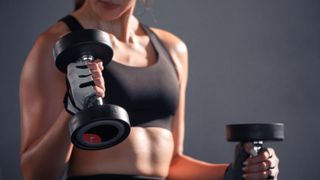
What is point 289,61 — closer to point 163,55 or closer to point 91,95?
point 163,55

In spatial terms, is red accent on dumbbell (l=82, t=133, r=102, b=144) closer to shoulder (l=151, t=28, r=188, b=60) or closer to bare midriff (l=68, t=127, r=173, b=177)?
bare midriff (l=68, t=127, r=173, b=177)

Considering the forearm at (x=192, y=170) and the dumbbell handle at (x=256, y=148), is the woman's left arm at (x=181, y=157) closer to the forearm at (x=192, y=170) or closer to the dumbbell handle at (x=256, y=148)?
the forearm at (x=192, y=170)

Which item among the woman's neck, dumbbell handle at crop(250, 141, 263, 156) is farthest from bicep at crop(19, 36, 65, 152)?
dumbbell handle at crop(250, 141, 263, 156)

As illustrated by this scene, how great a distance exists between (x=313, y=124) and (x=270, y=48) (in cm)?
32

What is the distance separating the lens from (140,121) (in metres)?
1.21

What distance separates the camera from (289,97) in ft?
7.02

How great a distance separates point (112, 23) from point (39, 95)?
279 millimetres

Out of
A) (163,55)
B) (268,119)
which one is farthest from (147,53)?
(268,119)

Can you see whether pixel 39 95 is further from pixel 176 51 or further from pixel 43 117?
pixel 176 51

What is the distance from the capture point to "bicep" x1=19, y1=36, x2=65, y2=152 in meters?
1.14

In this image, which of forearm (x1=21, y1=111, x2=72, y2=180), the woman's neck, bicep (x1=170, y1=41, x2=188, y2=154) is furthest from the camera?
bicep (x1=170, y1=41, x2=188, y2=154)

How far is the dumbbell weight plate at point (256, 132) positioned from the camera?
1.11 meters

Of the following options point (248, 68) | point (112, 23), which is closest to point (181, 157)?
point (112, 23)

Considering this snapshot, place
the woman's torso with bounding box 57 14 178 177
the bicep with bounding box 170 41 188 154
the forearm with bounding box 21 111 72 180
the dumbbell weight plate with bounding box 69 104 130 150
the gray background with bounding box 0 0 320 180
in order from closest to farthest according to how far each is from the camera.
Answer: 1. the dumbbell weight plate with bounding box 69 104 130 150
2. the forearm with bounding box 21 111 72 180
3. the woman's torso with bounding box 57 14 178 177
4. the bicep with bounding box 170 41 188 154
5. the gray background with bounding box 0 0 320 180
